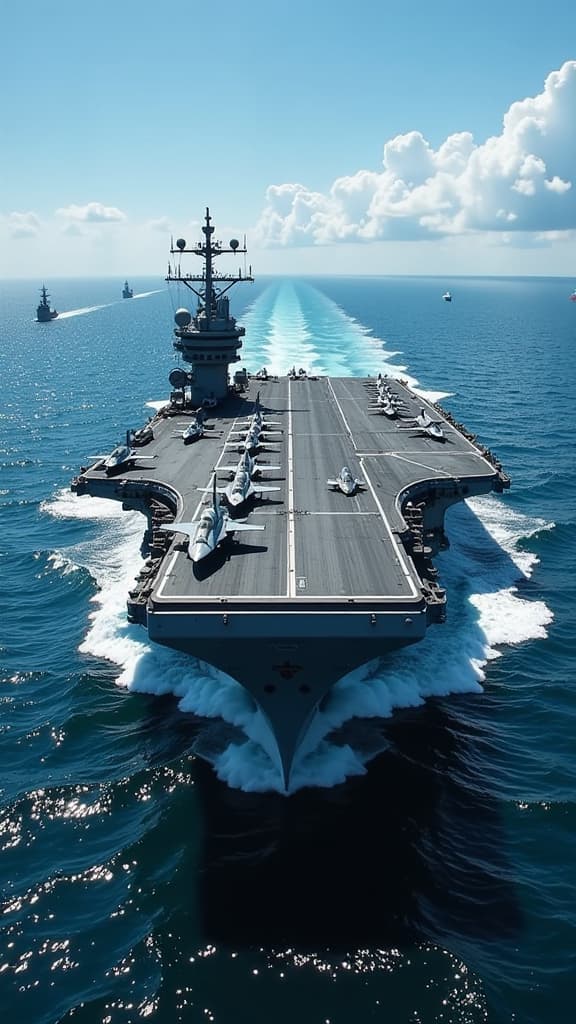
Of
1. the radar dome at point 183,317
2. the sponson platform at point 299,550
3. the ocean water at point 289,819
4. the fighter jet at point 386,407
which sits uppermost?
the radar dome at point 183,317

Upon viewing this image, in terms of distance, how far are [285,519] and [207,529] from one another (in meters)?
4.01

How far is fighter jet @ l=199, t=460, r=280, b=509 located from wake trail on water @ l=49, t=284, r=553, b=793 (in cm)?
600

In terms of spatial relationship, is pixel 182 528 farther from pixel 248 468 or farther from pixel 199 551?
pixel 248 468

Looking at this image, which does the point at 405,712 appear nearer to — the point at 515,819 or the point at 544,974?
the point at 515,819

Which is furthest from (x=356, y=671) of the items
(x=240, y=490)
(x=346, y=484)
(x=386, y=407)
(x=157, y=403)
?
(x=157, y=403)

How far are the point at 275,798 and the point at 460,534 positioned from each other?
74.6 feet

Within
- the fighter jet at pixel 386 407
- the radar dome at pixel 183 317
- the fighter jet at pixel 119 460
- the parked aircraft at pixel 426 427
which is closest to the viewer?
the fighter jet at pixel 119 460

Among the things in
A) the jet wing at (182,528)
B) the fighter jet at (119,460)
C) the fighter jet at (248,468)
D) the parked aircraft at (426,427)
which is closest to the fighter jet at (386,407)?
the parked aircraft at (426,427)

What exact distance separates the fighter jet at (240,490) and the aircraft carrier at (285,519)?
1.01 feet

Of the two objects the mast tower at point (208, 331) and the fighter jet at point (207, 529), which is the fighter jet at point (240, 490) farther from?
the mast tower at point (208, 331)

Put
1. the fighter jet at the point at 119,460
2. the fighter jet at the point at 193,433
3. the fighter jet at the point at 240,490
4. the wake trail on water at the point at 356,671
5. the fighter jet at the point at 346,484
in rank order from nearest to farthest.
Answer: the wake trail on water at the point at 356,671
the fighter jet at the point at 240,490
the fighter jet at the point at 346,484
the fighter jet at the point at 119,460
the fighter jet at the point at 193,433

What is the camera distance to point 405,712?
912 inches

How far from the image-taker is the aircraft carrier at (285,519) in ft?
59.5

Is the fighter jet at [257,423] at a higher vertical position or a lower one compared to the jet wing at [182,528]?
higher
